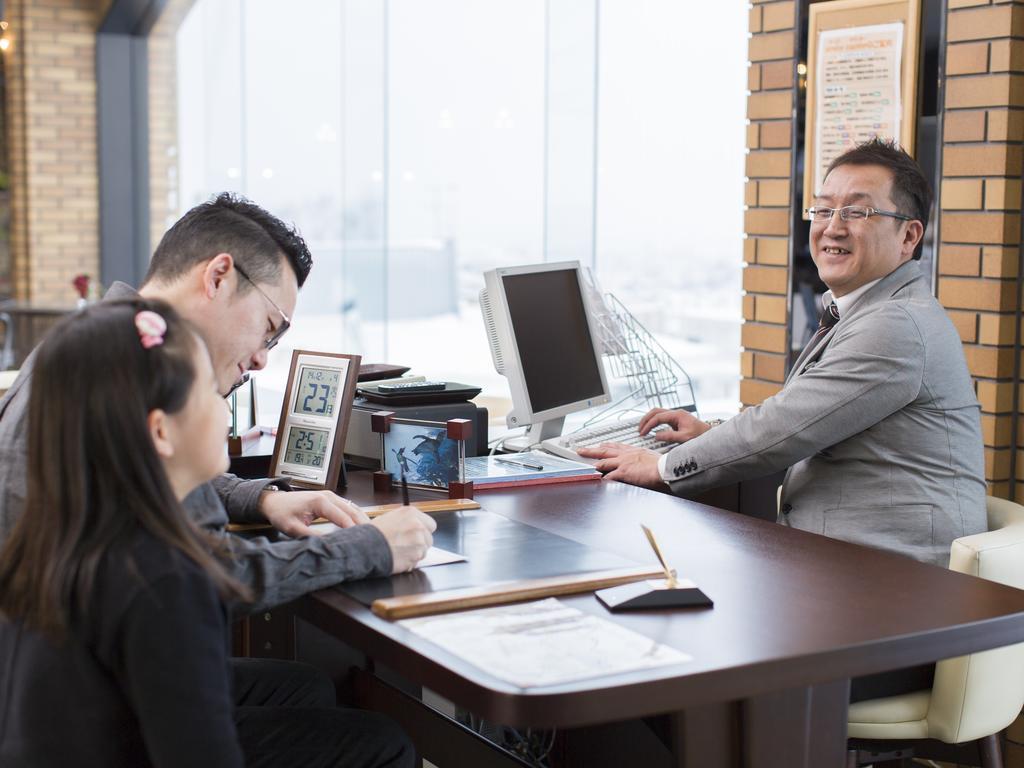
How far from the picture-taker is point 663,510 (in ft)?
7.77

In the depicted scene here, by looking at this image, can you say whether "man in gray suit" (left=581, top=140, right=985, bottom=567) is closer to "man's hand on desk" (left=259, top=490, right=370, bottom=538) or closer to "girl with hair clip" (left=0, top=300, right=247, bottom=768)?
"man's hand on desk" (left=259, top=490, right=370, bottom=538)

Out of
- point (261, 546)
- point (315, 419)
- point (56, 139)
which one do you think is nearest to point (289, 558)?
point (261, 546)

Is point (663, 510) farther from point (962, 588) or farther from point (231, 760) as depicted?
point (231, 760)

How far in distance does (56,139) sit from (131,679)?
869 centimetres

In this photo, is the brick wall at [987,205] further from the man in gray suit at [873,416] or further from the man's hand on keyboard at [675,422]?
the man's hand on keyboard at [675,422]

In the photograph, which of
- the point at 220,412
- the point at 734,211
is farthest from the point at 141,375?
the point at 734,211

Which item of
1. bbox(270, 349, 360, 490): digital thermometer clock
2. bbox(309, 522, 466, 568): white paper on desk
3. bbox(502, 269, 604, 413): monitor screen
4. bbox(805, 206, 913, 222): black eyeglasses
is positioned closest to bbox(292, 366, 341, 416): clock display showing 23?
bbox(270, 349, 360, 490): digital thermometer clock

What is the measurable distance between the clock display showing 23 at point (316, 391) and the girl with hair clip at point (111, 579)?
3.33 ft

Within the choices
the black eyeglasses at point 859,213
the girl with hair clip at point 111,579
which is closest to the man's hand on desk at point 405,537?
the girl with hair clip at point 111,579

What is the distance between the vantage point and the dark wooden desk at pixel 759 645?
55.2 inches

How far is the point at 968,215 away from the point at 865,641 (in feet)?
5.34

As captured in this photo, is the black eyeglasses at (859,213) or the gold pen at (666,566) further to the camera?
the black eyeglasses at (859,213)

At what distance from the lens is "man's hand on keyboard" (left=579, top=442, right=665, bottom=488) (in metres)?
2.70

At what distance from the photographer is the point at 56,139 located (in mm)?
9211
